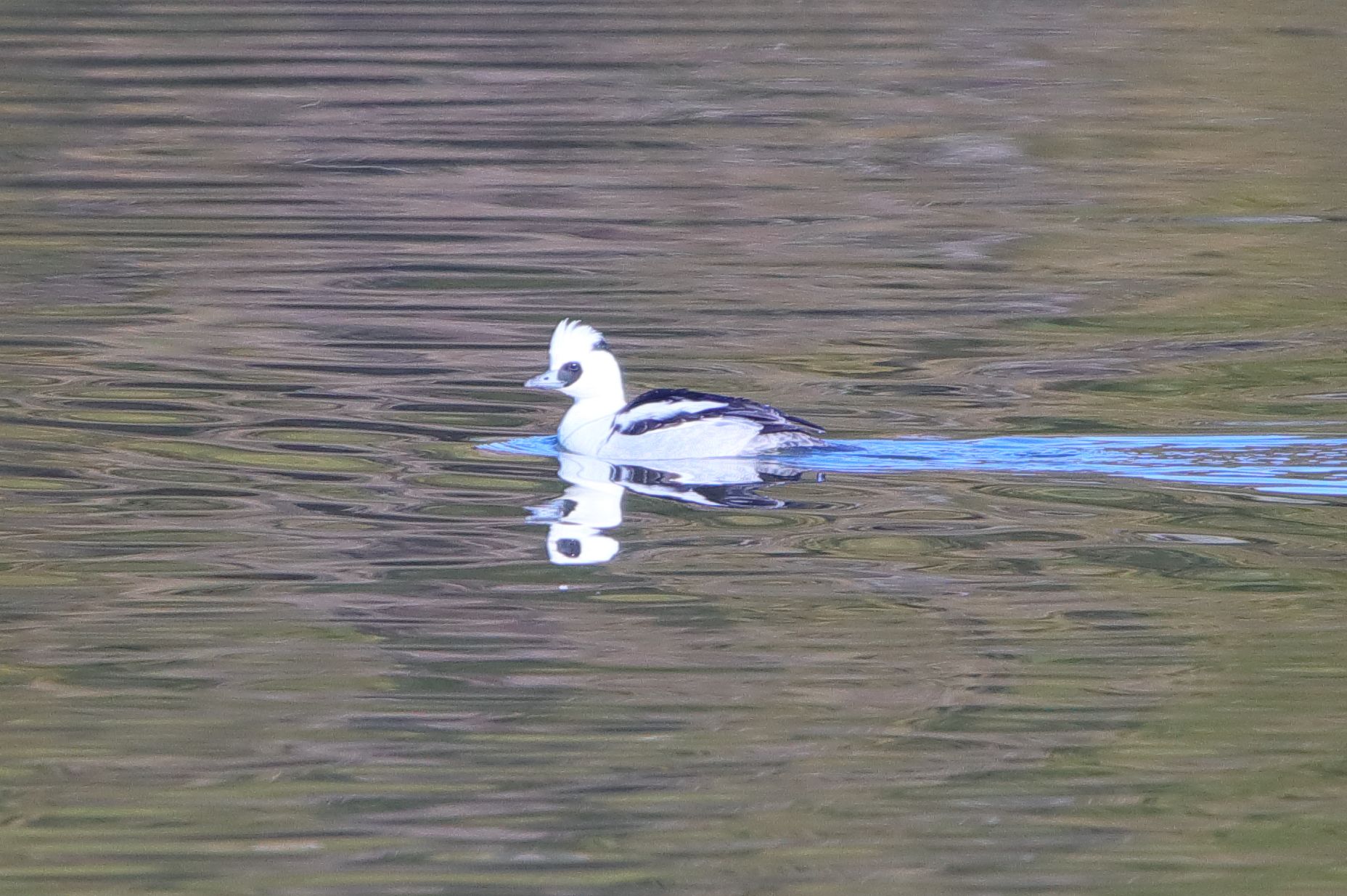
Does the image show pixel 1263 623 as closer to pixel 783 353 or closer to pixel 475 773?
pixel 475 773

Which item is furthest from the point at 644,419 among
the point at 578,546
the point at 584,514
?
the point at 578,546

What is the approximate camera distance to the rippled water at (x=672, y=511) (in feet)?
19.2

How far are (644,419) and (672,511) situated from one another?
69 centimetres

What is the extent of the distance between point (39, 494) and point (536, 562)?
221 cm

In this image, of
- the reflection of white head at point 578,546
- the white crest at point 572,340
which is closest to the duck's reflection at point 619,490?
the reflection of white head at point 578,546

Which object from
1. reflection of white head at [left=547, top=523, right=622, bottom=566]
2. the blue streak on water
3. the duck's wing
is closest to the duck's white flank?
the duck's wing

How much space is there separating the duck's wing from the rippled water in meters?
0.22

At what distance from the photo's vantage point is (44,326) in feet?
39.4

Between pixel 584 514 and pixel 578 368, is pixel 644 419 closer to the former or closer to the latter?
pixel 578 368

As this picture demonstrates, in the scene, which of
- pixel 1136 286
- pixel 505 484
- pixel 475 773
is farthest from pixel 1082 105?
pixel 475 773

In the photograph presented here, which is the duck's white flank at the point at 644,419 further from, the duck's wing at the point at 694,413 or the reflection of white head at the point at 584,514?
the reflection of white head at the point at 584,514

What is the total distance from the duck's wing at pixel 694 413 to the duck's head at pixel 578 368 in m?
0.40

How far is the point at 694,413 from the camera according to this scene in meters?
9.27

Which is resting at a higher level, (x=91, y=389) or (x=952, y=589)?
(x=91, y=389)
